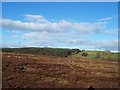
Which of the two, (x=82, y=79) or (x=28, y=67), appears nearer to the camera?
(x=82, y=79)

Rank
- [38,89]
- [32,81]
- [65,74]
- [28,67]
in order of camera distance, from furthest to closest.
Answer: [28,67], [65,74], [32,81], [38,89]

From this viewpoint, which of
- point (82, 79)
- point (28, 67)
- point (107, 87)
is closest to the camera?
point (107, 87)

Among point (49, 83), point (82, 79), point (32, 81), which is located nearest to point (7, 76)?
point (32, 81)

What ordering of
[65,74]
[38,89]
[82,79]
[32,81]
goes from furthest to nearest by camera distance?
[65,74] → [82,79] → [32,81] → [38,89]

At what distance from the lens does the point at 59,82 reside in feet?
76.5

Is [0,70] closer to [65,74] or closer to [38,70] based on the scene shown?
[38,70]

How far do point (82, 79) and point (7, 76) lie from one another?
7114 millimetres

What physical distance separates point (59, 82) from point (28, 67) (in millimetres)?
7881

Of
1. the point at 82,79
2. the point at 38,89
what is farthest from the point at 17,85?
the point at 82,79

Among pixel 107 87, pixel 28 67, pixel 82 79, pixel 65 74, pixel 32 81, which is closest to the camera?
pixel 107 87

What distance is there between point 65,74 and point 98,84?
5.13m

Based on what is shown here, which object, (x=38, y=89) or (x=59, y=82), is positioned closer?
(x=38, y=89)

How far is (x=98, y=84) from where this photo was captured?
899 inches

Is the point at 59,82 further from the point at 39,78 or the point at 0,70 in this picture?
the point at 0,70
